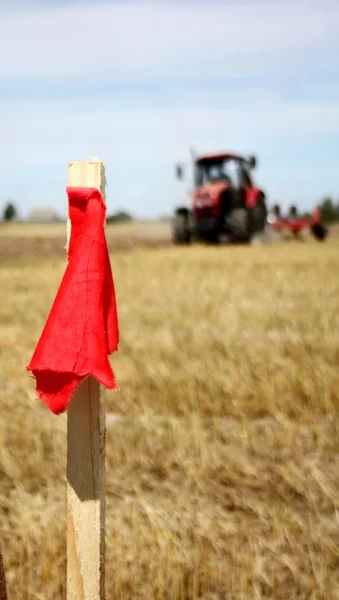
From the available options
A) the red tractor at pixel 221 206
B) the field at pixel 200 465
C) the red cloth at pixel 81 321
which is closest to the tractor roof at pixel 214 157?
the red tractor at pixel 221 206

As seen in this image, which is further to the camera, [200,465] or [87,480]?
[200,465]

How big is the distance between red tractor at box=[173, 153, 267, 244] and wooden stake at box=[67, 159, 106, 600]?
44.4 ft

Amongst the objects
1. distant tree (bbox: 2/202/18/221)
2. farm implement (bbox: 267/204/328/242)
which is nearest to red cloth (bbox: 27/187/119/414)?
farm implement (bbox: 267/204/328/242)

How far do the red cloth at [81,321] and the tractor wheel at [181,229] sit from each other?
14.3 m

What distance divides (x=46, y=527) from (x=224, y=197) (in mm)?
13332

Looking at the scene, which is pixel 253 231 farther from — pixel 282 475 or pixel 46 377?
pixel 46 377

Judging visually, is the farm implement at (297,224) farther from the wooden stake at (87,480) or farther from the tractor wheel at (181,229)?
the wooden stake at (87,480)

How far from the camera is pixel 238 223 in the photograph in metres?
15.0

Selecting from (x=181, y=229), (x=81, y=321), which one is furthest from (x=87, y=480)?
(x=181, y=229)

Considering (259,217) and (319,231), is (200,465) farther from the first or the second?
(319,231)

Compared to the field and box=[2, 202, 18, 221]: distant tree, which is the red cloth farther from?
box=[2, 202, 18, 221]: distant tree

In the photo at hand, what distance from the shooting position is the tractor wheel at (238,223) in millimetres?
14898

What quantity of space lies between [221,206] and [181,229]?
100 cm

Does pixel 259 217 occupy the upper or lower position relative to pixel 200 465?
lower
